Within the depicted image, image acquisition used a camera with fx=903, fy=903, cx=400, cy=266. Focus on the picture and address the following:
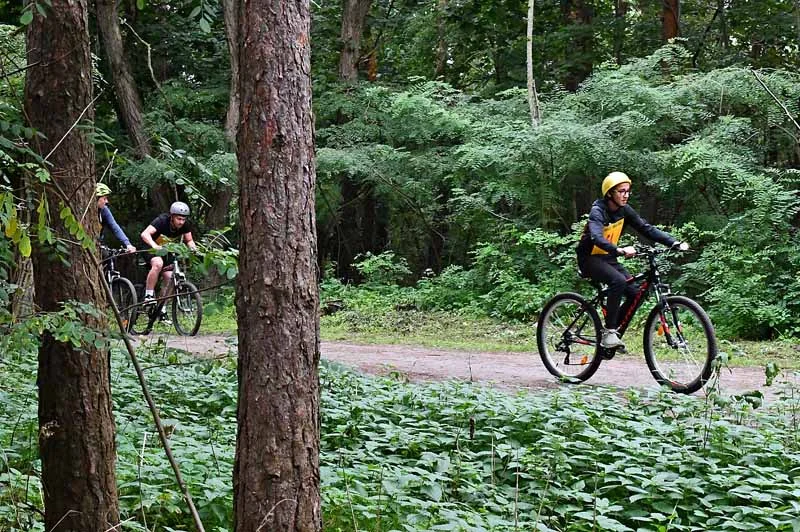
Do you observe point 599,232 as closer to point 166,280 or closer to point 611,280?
point 611,280

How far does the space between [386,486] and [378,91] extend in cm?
1562

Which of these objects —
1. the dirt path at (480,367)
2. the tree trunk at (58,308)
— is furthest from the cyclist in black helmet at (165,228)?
the tree trunk at (58,308)

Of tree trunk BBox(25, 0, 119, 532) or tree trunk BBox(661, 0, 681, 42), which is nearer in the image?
tree trunk BBox(25, 0, 119, 532)

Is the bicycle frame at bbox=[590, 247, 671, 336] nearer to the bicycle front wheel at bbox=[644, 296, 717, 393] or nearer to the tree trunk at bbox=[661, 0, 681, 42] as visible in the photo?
the bicycle front wheel at bbox=[644, 296, 717, 393]

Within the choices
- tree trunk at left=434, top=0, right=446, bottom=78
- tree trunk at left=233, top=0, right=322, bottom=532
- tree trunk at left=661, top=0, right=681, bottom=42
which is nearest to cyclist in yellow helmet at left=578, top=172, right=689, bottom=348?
tree trunk at left=233, top=0, right=322, bottom=532

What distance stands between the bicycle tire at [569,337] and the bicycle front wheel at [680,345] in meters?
0.61

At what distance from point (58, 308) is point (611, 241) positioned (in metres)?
6.18

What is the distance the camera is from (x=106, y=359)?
4.07 metres

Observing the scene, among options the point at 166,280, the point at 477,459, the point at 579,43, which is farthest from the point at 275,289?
the point at 579,43

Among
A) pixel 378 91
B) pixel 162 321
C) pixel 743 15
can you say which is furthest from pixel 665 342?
pixel 743 15

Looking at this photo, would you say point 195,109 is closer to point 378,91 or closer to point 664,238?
point 378,91

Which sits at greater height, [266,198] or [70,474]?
[266,198]

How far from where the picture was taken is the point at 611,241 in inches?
353

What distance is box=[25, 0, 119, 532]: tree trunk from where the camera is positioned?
3.96 metres
